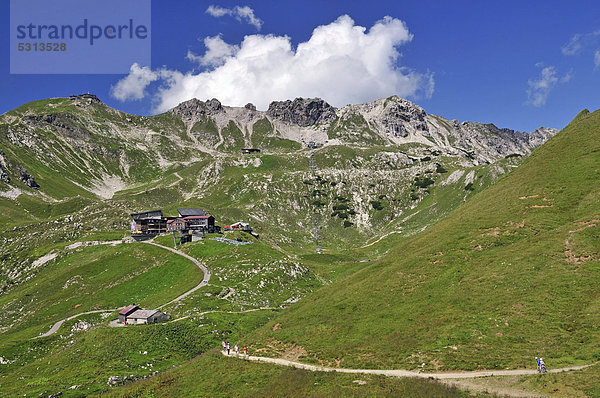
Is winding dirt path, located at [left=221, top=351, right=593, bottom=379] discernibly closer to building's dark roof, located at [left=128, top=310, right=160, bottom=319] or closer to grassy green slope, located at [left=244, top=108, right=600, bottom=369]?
grassy green slope, located at [left=244, top=108, right=600, bottom=369]

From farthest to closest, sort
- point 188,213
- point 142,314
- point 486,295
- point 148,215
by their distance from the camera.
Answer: point 148,215, point 188,213, point 142,314, point 486,295

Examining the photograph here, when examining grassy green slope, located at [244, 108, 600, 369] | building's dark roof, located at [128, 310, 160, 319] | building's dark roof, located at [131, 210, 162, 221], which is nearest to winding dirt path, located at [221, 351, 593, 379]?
grassy green slope, located at [244, 108, 600, 369]

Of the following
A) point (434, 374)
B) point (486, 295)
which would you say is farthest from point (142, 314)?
point (486, 295)

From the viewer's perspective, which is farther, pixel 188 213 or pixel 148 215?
pixel 148 215

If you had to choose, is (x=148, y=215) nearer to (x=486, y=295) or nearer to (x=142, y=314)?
(x=142, y=314)

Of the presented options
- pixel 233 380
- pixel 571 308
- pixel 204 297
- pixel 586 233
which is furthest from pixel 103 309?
pixel 586 233

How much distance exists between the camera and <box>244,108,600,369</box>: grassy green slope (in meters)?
42.1

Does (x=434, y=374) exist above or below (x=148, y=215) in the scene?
below

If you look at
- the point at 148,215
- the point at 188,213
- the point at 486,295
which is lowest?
the point at 486,295

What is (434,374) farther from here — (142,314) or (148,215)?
(148,215)

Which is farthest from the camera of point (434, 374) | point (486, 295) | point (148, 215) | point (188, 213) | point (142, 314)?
point (148, 215)

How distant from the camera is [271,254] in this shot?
120125mm

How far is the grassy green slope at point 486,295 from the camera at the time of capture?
1658 inches

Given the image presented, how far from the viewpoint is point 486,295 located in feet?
173
